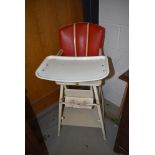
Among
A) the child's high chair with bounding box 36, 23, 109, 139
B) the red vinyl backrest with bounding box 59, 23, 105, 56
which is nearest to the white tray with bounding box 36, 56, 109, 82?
the child's high chair with bounding box 36, 23, 109, 139

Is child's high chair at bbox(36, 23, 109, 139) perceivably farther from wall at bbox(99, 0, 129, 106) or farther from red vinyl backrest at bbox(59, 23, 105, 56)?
wall at bbox(99, 0, 129, 106)

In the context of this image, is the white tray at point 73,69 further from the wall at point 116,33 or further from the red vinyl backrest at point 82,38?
the wall at point 116,33

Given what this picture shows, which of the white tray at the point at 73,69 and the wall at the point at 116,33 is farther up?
the wall at the point at 116,33

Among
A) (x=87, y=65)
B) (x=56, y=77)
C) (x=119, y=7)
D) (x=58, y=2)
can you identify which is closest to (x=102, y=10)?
(x=119, y=7)

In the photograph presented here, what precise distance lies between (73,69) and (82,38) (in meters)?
0.42

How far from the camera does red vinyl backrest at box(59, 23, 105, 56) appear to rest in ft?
4.56

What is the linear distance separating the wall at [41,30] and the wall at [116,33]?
1.01 feet

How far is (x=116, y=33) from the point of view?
4.88 feet

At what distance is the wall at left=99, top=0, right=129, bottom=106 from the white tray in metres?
0.42

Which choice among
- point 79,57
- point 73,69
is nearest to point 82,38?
point 79,57

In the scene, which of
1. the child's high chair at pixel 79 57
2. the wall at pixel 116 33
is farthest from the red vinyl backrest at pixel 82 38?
the wall at pixel 116 33

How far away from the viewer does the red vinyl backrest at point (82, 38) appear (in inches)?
54.7
